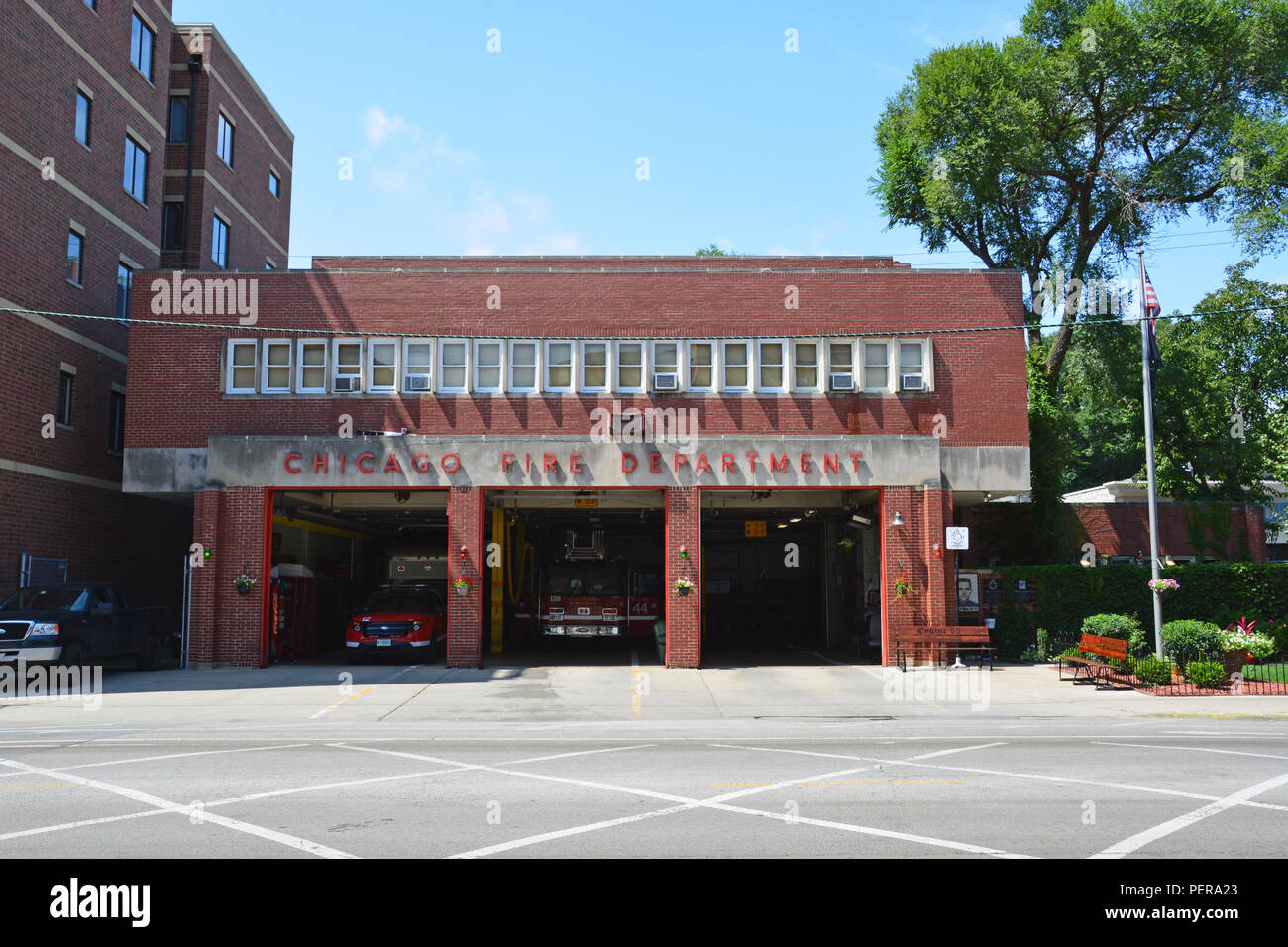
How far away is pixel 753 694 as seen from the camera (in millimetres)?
19750

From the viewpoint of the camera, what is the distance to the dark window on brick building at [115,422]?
97.5 feet

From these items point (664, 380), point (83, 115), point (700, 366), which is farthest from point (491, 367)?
point (83, 115)

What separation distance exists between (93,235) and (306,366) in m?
8.36

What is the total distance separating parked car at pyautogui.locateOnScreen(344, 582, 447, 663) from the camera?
79.5ft

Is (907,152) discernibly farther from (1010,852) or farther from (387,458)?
(1010,852)

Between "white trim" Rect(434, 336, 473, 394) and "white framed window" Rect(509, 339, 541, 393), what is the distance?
111 centimetres

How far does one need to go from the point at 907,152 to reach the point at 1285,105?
1254 centimetres

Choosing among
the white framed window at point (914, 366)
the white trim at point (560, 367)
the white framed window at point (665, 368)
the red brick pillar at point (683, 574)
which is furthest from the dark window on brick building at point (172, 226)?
the white framed window at point (914, 366)

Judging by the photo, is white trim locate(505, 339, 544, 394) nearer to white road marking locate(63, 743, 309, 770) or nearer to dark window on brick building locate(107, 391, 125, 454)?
dark window on brick building locate(107, 391, 125, 454)

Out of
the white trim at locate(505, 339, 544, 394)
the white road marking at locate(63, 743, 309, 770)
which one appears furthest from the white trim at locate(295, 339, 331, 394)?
the white road marking at locate(63, 743, 309, 770)

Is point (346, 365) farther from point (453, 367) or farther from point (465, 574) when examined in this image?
point (465, 574)

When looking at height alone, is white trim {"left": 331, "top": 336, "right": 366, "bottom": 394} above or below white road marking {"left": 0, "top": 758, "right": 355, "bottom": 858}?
above

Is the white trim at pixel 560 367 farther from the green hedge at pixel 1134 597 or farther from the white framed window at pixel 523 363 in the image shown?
the green hedge at pixel 1134 597

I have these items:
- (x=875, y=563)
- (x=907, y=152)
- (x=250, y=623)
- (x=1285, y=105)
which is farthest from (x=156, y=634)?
(x=1285, y=105)
